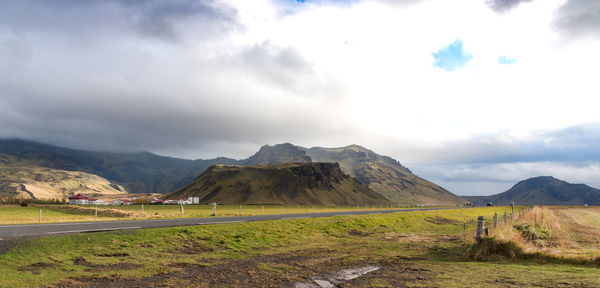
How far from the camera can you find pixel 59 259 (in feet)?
52.2

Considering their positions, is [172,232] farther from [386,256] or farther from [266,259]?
[386,256]

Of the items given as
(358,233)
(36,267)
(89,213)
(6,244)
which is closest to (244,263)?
(36,267)

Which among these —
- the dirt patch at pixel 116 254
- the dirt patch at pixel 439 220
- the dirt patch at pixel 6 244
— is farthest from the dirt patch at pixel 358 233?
the dirt patch at pixel 6 244

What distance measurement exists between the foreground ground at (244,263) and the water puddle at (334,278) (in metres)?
0.17

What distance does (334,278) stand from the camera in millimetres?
14422

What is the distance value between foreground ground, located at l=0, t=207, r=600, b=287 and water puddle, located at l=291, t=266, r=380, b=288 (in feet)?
0.54

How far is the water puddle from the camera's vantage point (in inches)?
524

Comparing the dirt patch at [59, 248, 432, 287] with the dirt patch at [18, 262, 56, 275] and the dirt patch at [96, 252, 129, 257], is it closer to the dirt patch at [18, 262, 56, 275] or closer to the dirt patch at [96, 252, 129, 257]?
the dirt patch at [18, 262, 56, 275]

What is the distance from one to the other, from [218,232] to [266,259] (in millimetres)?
7834

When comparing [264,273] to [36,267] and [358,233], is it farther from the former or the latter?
[358,233]

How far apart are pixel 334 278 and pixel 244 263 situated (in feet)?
17.1

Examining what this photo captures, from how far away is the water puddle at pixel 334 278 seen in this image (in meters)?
13.3

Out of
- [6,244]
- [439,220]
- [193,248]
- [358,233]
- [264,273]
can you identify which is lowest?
[439,220]

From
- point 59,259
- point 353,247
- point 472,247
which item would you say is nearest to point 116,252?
point 59,259
